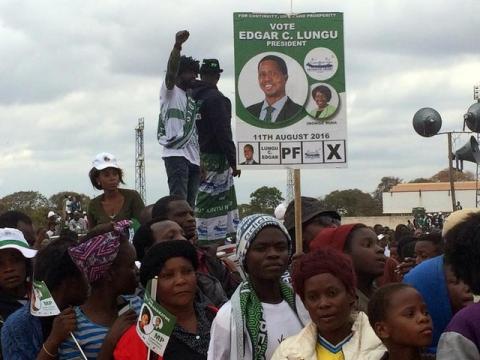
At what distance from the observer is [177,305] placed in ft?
14.5

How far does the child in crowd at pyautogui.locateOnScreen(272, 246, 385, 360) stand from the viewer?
3795 millimetres

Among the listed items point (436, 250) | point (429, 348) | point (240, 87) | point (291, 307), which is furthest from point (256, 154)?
point (429, 348)

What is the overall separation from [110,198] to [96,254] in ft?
9.91

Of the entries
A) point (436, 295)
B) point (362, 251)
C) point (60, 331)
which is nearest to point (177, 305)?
point (60, 331)

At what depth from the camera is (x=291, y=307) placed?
14.4 feet

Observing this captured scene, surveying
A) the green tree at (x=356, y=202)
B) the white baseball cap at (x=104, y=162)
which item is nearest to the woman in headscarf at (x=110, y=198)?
the white baseball cap at (x=104, y=162)

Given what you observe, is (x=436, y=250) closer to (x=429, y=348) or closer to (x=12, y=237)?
(x=429, y=348)

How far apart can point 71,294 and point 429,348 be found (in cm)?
208

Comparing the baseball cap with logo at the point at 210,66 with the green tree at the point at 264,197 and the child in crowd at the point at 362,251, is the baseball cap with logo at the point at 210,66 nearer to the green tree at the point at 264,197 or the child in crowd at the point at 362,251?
the child in crowd at the point at 362,251

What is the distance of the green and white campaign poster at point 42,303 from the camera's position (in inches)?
180

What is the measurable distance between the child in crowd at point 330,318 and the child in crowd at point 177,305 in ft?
2.21

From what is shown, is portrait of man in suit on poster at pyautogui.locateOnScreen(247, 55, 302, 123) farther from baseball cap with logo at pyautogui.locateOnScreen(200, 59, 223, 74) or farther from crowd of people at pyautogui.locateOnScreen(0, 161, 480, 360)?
baseball cap with logo at pyautogui.locateOnScreen(200, 59, 223, 74)

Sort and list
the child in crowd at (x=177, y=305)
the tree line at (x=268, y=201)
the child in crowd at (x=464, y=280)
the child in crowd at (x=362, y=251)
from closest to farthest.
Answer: the child in crowd at (x=464, y=280) < the child in crowd at (x=177, y=305) < the child in crowd at (x=362, y=251) < the tree line at (x=268, y=201)

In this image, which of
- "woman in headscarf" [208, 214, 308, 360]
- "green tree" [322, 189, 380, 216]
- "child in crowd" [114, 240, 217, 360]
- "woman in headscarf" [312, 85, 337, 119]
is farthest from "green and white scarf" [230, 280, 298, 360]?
"green tree" [322, 189, 380, 216]
